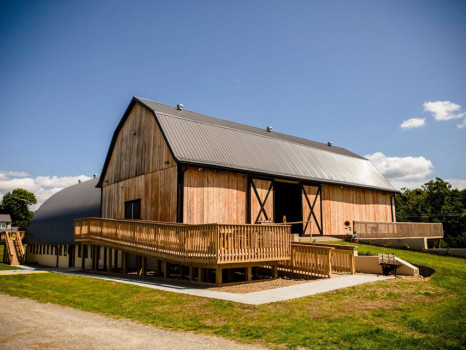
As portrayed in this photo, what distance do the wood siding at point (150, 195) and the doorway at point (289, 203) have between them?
8.46 m

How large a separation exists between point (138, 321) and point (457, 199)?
193ft

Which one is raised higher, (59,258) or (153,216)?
(153,216)

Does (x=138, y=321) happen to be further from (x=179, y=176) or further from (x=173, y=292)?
(x=179, y=176)

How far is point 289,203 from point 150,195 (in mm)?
9777

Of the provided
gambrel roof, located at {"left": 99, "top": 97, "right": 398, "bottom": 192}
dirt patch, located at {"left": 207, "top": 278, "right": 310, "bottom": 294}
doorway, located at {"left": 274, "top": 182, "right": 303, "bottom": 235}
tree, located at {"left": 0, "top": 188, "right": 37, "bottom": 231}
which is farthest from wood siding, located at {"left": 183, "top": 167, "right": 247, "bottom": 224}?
tree, located at {"left": 0, "top": 188, "right": 37, "bottom": 231}

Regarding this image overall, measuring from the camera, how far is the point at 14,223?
96.1 meters

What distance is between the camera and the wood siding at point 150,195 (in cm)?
1988

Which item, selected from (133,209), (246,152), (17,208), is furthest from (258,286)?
(17,208)

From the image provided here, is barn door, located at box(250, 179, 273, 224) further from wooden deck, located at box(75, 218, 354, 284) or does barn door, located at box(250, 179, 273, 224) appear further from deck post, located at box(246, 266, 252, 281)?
deck post, located at box(246, 266, 252, 281)

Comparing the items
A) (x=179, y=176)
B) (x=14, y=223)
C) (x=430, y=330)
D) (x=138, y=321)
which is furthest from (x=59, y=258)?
(x=14, y=223)

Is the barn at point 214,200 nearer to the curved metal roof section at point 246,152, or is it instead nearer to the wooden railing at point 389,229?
the curved metal roof section at point 246,152

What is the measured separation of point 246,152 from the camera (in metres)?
23.4

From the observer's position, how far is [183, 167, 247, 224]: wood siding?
19.5 metres

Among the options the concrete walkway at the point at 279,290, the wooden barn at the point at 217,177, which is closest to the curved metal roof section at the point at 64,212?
the wooden barn at the point at 217,177
